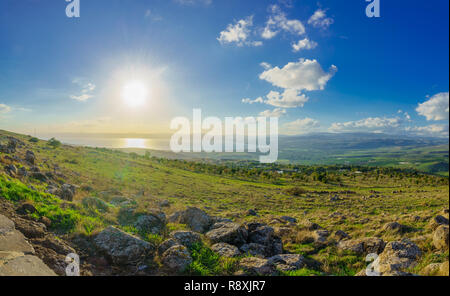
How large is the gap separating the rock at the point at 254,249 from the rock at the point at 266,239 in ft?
0.54

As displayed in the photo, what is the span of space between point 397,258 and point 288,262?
279 centimetres

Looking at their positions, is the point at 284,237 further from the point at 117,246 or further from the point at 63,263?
the point at 63,263

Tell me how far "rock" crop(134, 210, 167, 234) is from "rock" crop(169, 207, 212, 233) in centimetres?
108

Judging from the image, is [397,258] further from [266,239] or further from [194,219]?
[194,219]

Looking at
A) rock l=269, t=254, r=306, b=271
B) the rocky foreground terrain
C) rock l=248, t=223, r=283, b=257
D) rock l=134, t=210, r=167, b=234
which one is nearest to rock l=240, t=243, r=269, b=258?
the rocky foreground terrain

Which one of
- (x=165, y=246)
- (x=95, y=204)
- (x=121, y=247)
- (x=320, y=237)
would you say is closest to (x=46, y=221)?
(x=121, y=247)

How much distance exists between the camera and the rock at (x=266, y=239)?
7.23m

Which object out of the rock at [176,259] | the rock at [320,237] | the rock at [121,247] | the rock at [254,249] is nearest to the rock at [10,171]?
the rock at [121,247]

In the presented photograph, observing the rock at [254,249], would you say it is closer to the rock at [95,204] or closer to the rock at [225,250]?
the rock at [225,250]

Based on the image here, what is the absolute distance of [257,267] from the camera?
16.5 feet

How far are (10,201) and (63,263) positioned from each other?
164 inches
